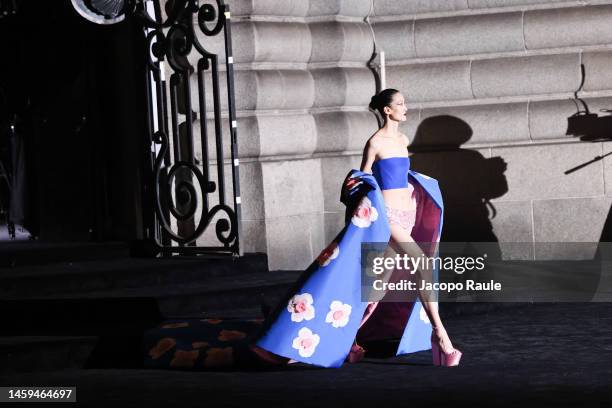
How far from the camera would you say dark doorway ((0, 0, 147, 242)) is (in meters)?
12.1

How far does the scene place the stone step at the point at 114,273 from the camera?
9359 mm

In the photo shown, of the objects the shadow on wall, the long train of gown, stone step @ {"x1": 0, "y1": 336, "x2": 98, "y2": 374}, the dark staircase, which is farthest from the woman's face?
the shadow on wall

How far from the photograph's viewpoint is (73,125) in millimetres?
12320

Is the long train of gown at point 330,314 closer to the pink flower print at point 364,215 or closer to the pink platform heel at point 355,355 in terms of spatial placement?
the pink flower print at point 364,215

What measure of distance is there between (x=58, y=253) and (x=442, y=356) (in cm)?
396

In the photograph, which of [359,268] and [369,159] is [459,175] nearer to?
[369,159]

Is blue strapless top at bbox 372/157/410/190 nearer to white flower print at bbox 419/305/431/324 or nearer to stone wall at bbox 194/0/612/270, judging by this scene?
white flower print at bbox 419/305/431/324

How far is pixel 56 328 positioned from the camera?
8.81 m

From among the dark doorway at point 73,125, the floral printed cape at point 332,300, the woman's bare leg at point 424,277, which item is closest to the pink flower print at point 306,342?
the floral printed cape at point 332,300

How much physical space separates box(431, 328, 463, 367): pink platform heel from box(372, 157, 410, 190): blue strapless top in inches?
37.6

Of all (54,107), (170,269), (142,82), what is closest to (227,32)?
(142,82)

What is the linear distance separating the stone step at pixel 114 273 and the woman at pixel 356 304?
1231 millimetres

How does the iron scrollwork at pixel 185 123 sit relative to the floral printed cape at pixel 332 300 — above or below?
above

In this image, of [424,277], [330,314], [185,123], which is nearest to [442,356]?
[424,277]
